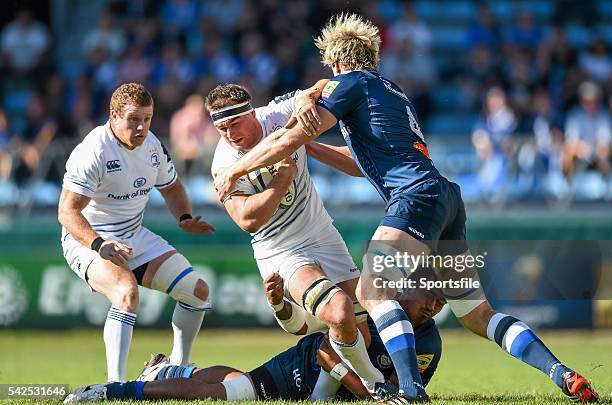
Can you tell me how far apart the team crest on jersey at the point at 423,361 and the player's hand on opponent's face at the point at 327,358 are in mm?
552

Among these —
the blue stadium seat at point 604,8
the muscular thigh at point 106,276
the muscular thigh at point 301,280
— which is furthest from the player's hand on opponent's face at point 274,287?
the blue stadium seat at point 604,8

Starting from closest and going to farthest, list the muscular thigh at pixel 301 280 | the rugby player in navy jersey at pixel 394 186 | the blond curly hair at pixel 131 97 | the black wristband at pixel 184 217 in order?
the rugby player in navy jersey at pixel 394 186 → the muscular thigh at pixel 301 280 → the blond curly hair at pixel 131 97 → the black wristband at pixel 184 217

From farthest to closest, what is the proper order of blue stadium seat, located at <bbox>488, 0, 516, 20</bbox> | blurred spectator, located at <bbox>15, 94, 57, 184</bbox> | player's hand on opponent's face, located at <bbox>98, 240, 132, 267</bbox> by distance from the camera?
blue stadium seat, located at <bbox>488, 0, 516, 20</bbox> < blurred spectator, located at <bbox>15, 94, 57, 184</bbox> < player's hand on opponent's face, located at <bbox>98, 240, 132, 267</bbox>

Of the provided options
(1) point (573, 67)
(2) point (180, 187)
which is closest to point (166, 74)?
(1) point (573, 67)

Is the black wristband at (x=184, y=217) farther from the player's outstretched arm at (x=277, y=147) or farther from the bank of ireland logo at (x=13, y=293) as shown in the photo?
the bank of ireland logo at (x=13, y=293)

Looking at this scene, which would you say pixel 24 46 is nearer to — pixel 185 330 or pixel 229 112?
pixel 185 330

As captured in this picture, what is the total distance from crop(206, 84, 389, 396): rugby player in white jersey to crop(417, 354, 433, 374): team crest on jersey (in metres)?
0.31

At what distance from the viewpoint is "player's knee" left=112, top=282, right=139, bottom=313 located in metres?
8.46

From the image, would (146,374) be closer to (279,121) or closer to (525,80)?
(279,121)

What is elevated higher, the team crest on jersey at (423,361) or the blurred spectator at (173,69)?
the blurred spectator at (173,69)

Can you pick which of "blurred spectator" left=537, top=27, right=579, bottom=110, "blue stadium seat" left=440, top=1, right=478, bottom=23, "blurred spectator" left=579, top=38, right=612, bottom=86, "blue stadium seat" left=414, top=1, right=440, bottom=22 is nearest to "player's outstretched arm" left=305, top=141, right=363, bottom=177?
"blurred spectator" left=537, top=27, right=579, bottom=110

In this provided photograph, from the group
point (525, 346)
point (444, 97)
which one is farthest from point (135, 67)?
point (525, 346)

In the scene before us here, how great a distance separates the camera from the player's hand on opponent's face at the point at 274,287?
24.9 feet

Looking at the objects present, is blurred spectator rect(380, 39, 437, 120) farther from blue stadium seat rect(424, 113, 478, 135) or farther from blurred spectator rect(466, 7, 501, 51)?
blurred spectator rect(466, 7, 501, 51)
